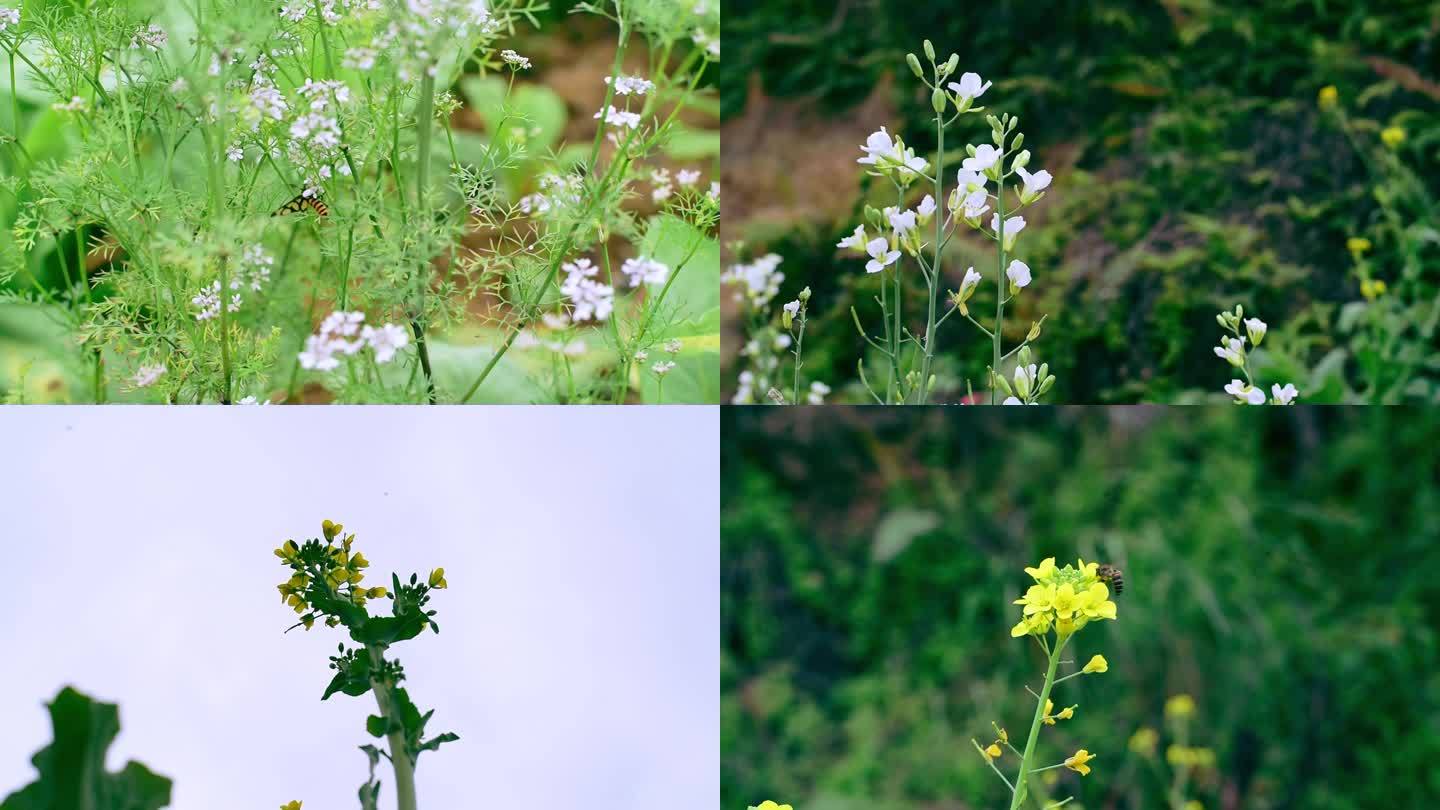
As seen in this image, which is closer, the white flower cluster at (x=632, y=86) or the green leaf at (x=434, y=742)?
the green leaf at (x=434, y=742)

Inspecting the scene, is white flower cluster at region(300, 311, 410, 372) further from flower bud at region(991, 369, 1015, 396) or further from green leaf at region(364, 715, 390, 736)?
flower bud at region(991, 369, 1015, 396)

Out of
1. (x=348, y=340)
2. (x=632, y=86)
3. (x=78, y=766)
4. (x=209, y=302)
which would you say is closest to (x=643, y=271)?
(x=632, y=86)

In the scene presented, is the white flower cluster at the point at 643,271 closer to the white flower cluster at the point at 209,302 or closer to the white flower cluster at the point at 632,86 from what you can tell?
the white flower cluster at the point at 632,86

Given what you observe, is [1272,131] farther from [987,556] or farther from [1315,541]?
[987,556]

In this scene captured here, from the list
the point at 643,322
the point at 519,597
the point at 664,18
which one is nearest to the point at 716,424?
the point at 643,322

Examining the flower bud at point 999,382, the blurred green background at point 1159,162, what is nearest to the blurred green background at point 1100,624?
the blurred green background at point 1159,162

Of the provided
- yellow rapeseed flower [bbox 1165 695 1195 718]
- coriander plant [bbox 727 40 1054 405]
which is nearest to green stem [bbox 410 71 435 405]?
coriander plant [bbox 727 40 1054 405]
